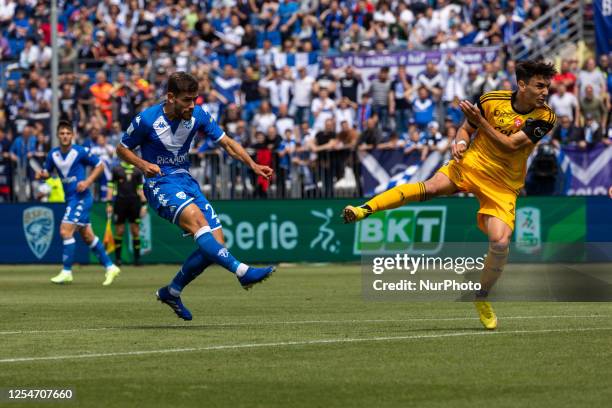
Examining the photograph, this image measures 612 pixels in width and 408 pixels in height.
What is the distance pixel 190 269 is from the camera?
1322 centimetres

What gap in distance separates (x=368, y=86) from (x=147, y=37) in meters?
8.03

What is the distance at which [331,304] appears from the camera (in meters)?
16.3

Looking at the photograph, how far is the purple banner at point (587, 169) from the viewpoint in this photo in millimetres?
27453

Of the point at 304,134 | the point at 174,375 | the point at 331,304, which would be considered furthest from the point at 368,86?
the point at 174,375

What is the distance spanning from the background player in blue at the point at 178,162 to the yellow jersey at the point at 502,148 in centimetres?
209

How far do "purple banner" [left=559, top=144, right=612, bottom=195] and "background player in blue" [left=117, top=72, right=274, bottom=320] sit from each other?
15.5 metres

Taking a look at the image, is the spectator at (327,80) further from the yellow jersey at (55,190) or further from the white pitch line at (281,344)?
the white pitch line at (281,344)

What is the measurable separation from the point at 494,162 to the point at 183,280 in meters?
3.25

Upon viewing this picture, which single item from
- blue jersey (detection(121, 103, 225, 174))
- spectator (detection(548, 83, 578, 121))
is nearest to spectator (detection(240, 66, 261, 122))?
spectator (detection(548, 83, 578, 121))

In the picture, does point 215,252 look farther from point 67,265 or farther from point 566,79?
point 566,79

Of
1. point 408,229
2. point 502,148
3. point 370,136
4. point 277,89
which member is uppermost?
point 502,148

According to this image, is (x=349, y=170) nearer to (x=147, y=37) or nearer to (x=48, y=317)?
(x=147, y=37)

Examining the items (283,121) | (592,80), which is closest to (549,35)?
(592,80)

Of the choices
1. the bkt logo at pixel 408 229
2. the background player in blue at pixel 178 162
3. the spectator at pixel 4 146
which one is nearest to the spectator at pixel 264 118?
the bkt logo at pixel 408 229
